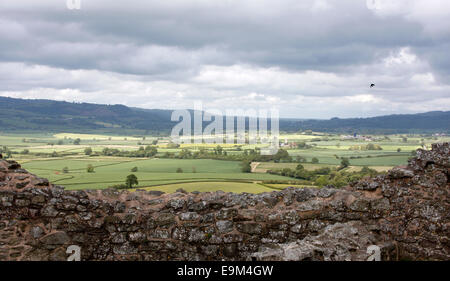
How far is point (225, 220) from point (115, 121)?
201ft

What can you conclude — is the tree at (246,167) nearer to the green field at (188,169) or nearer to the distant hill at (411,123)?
the green field at (188,169)

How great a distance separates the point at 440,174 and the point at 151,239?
5.41 meters

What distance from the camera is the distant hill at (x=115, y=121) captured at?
25.3 metres

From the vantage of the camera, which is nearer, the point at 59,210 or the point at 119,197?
the point at 59,210

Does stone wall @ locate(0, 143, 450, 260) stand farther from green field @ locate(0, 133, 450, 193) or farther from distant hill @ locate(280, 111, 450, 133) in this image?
distant hill @ locate(280, 111, 450, 133)

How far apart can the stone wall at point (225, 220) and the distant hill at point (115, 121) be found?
13.7 meters

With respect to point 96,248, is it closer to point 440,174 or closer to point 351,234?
point 351,234

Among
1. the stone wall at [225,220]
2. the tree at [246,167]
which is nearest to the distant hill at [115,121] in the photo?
the tree at [246,167]

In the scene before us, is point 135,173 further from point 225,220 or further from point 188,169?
point 225,220

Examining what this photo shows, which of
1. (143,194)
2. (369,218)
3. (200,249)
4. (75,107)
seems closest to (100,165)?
(143,194)

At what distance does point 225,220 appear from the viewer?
6160 mm

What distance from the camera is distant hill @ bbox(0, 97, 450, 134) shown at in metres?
25.3

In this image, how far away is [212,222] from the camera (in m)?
6.18

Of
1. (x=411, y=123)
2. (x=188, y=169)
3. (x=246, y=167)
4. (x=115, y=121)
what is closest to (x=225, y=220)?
(x=246, y=167)
